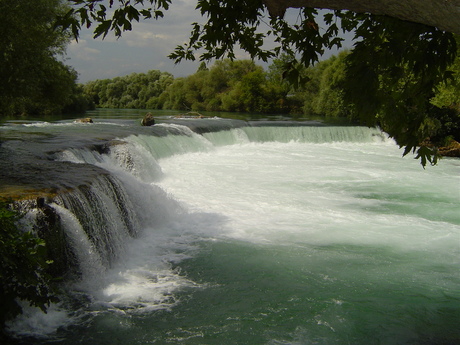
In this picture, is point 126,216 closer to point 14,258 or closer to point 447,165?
point 14,258

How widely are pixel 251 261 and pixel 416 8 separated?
510 centimetres

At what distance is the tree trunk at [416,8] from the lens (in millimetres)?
1957

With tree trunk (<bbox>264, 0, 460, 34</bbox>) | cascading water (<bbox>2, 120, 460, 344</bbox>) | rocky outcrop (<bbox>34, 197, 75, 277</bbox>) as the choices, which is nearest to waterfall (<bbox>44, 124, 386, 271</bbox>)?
cascading water (<bbox>2, 120, 460, 344</bbox>)

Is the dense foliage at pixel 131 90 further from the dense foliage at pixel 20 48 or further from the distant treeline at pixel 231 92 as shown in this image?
the dense foliage at pixel 20 48

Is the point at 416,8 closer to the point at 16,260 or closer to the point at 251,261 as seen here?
the point at 16,260

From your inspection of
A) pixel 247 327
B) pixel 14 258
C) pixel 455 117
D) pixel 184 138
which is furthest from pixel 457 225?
pixel 455 117

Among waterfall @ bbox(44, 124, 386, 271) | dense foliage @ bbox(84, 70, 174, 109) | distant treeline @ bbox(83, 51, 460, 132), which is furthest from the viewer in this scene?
dense foliage @ bbox(84, 70, 174, 109)

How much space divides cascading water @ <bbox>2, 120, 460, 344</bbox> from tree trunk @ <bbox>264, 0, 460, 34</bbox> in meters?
3.49

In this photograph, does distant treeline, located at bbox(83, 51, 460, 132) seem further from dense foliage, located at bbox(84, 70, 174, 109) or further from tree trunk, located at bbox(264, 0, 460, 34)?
tree trunk, located at bbox(264, 0, 460, 34)

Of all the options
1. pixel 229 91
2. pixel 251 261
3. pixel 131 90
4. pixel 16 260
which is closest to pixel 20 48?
pixel 251 261

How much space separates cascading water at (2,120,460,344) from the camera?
4.80m

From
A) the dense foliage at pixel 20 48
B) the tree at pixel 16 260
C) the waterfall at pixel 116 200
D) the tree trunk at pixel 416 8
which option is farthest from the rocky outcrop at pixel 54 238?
the dense foliage at pixel 20 48

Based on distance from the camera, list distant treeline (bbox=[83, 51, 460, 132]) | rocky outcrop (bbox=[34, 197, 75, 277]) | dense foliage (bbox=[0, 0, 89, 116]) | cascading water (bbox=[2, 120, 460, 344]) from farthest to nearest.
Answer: distant treeline (bbox=[83, 51, 460, 132])
dense foliage (bbox=[0, 0, 89, 116])
rocky outcrop (bbox=[34, 197, 75, 277])
cascading water (bbox=[2, 120, 460, 344])

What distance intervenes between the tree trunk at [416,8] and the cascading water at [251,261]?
3.49 meters
